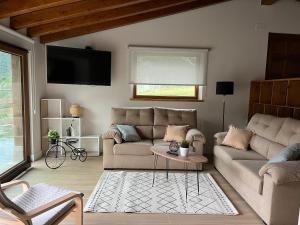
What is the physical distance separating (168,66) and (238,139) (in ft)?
6.61

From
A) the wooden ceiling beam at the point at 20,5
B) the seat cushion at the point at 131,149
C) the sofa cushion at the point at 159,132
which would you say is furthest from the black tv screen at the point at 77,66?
the wooden ceiling beam at the point at 20,5

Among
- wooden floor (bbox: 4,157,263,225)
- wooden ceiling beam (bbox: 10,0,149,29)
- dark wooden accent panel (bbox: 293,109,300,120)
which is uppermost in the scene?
wooden ceiling beam (bbox: 10,0,149,29)

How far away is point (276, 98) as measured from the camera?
441 cm

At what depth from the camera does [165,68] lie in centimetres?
507

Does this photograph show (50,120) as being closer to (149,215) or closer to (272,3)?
(149,215)

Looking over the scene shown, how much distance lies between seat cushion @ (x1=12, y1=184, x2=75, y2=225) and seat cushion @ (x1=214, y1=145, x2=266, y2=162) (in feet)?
7.59

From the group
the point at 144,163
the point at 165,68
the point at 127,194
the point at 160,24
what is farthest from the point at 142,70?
the point at 127,194

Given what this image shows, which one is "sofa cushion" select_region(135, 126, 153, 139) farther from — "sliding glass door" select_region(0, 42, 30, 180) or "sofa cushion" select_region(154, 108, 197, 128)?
"sliding glass door" select_region(0, 42, 30, 180)

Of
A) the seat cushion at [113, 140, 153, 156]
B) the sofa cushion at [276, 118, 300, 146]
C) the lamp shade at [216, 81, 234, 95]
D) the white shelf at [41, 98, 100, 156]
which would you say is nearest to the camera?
the sofa cushion at [276, 118, 300, 146]

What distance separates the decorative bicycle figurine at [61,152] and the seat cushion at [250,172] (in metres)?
2.73

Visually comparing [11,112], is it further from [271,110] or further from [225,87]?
[271,110]

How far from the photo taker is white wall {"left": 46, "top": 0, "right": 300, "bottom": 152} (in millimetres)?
5023

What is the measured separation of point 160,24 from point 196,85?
1423 millimetres

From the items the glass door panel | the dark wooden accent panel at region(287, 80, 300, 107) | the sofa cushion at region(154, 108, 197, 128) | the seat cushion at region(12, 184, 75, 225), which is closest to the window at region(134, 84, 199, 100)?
the sofa cushion at region(154, 108, 197, 128)
